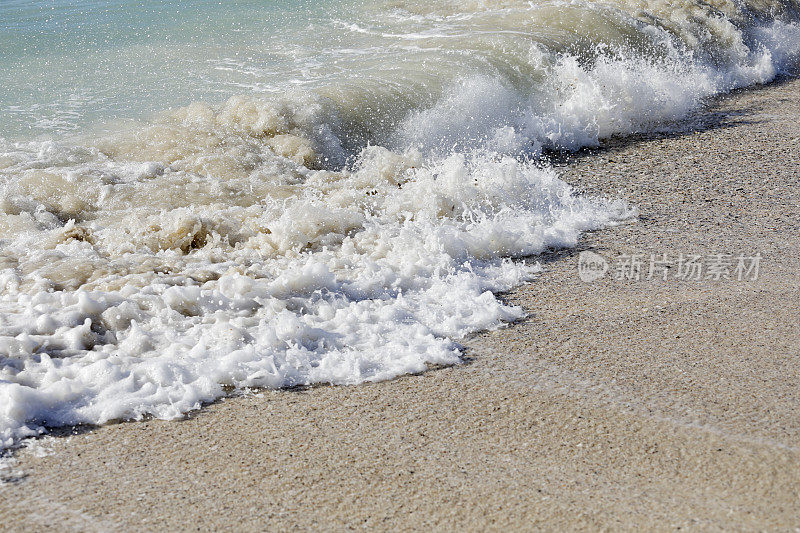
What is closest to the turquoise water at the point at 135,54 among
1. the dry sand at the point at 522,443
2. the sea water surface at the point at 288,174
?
the sea water surface at the point at 288,174

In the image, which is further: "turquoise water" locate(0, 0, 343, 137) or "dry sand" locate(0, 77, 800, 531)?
"turquoise water" locate(0, 0, 343, 137)

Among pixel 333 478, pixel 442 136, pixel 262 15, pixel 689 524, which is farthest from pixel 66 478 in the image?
pixel 262 15

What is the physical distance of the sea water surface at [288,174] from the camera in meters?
3.73

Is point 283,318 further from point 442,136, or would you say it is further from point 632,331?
point 442,136

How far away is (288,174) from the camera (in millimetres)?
6117

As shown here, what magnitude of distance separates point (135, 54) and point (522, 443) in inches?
305

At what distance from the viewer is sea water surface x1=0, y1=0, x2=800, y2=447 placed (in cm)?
373
